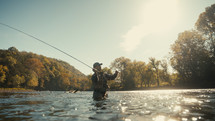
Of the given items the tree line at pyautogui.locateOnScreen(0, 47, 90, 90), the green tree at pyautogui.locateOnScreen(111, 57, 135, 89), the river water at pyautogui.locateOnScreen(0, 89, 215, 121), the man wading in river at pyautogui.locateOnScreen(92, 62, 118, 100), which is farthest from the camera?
the tree line at pyautogui.locateOnScreen(0, 47, 90, 90)

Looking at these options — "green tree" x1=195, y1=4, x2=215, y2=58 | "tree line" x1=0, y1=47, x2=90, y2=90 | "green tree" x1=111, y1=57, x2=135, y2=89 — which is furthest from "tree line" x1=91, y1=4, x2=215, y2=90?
"tree line" x1=0, y1=47, x2=90, y2=90

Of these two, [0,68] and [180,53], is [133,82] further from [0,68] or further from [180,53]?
[0,68]

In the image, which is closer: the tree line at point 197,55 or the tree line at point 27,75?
the tree line at point 197,55

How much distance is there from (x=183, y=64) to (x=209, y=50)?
899 centimetres

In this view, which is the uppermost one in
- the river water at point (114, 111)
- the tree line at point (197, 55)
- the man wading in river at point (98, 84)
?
the tree line at point (197, 55)

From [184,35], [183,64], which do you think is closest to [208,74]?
[183,64]

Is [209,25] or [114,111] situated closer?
[114,111]

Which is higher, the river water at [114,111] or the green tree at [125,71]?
the green tree at [125,71]

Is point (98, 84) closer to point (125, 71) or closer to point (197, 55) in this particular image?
point (197, 55)

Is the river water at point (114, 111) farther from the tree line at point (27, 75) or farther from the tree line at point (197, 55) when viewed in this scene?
the tree line at point (27, 75)

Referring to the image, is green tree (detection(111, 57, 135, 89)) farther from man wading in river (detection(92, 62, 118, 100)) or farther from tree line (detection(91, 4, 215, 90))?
man wading in river (detection(92, 62, 118, 100))

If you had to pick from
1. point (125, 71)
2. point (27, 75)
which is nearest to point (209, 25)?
point (125, 71)

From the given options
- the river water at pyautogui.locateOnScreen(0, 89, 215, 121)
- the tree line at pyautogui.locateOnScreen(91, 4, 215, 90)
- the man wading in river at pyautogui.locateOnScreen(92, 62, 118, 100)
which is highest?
the tree line at pyautogui.locateOnScreen(91, 4, 215, 90)

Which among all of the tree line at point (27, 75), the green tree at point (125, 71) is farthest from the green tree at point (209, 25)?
the tree line at point (27, 75)
